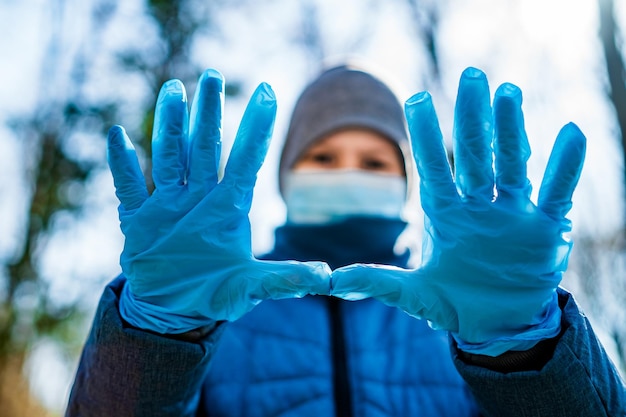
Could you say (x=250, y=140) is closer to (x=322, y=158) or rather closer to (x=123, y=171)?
(x=123, y=171)

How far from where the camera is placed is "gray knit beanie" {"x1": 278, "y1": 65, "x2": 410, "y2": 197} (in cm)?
227

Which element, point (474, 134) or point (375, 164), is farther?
point (375, 164)

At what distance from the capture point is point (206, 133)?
127cm

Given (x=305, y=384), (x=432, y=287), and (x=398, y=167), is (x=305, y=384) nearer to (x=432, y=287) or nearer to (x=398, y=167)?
(x=432, y=287)

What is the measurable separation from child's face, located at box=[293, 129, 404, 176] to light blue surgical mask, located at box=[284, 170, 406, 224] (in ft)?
0.23

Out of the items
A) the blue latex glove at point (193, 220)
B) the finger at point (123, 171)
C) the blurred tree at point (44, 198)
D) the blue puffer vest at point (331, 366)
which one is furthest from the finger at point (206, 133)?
the blurred tree at point (44, 198)

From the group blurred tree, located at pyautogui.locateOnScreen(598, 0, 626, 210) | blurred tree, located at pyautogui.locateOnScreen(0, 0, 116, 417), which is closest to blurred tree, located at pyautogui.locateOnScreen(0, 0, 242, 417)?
blurred tree, located at pyautogui.locateOnScreen(0, 0, 116, 417)

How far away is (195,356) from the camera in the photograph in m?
1.24

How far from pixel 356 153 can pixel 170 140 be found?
1096 millimetres

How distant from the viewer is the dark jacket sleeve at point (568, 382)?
3.84 feet

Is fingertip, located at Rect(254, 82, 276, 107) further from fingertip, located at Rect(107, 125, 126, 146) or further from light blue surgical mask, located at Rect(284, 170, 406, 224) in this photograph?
light blue surgical mask, located at Rect(284, 170, 406, 224)

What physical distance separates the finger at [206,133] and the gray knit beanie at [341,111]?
102cm

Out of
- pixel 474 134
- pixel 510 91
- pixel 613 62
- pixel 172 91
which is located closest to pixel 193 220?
pixel 172 91

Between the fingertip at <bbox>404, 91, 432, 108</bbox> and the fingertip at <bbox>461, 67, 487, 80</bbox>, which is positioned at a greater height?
the fingertip at <bbox>461, 67, 487, 80</bbox>
